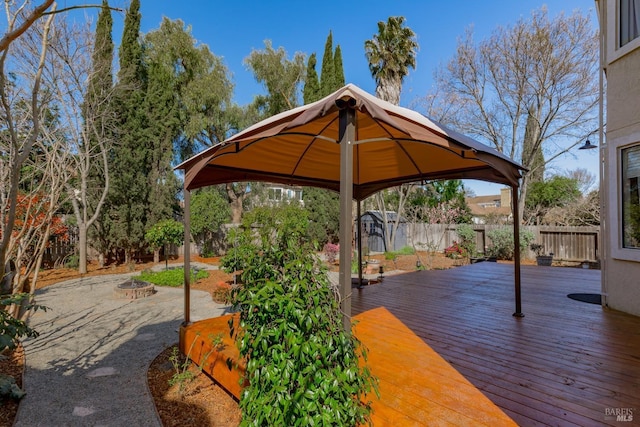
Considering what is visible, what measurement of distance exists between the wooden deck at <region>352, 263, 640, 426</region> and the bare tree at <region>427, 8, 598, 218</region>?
A: 9.46 m

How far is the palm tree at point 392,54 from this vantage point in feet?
47.2

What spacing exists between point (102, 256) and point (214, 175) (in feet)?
31.8

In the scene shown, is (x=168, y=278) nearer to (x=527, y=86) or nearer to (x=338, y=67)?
(x=338, y=67)

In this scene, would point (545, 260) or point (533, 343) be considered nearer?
point (533, 343)

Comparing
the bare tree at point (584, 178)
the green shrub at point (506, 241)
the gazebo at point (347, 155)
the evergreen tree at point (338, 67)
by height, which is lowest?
the green shrub at point (506, 241)

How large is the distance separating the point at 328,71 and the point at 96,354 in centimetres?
1395

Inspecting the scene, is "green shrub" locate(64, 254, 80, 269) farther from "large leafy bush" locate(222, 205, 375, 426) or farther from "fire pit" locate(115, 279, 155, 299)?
"large leafy bush" locate(222, 205, 375, 426)

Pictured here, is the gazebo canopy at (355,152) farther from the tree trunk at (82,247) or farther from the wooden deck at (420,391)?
the tree trunk at (82,247)

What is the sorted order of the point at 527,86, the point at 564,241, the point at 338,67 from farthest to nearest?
the point at 338,67, the point at 527,86, the point at 564,241

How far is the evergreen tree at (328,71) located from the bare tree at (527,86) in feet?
15.2

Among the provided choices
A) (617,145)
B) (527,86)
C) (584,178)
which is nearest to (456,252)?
(527,86)

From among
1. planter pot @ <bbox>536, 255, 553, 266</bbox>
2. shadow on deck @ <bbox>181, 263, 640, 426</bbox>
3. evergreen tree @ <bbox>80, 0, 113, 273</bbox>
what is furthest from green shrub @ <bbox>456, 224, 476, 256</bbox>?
evergreen tree @ <bbox>80, 0, 113, 273</bbox>

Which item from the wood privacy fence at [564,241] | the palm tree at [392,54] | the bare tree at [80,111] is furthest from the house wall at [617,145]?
the palm tree at [392,54]

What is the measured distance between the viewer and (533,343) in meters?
3.01
